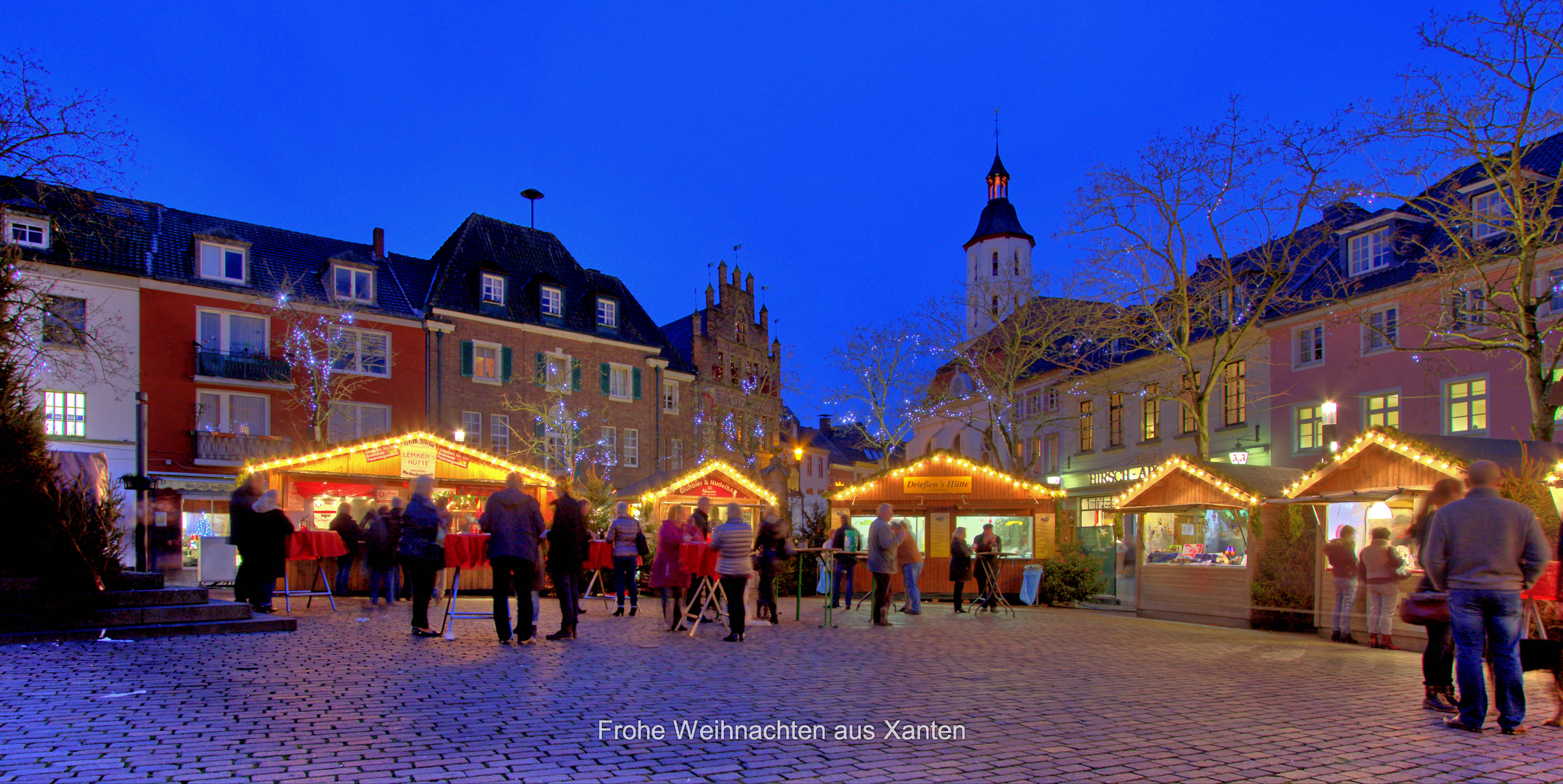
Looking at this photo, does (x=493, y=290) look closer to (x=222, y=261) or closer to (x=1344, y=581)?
(x=222, y=261)

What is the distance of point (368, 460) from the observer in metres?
18.8

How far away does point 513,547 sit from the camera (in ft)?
32.7

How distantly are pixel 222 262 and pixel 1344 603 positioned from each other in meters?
30.1

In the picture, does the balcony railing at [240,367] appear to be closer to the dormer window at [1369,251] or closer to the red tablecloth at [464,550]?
the red tablecloth at [464,550]

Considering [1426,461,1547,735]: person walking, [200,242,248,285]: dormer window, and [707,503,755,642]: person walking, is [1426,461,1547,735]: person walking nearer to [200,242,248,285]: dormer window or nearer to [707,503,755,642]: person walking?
[707,503,755,642]: person walking

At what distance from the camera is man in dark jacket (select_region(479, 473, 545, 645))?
996 centimetres

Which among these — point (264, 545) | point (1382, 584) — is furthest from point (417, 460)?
point (1382, 584)

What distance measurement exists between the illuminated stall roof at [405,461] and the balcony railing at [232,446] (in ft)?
39.4

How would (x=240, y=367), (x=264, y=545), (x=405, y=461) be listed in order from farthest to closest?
(x=240, y=367) → (x=405, y=461) → (x=264, y=545)

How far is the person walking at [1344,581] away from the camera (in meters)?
13.2

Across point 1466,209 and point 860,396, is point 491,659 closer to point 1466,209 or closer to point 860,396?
point 1466,209

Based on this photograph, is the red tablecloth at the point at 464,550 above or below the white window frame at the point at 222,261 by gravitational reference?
below

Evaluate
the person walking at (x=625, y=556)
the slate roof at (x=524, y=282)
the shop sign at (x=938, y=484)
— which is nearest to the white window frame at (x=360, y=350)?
the slate roof at (x=524, y=282)

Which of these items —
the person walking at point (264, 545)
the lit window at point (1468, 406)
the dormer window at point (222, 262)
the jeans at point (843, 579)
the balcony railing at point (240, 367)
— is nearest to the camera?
the person walking at point (264, 545)
